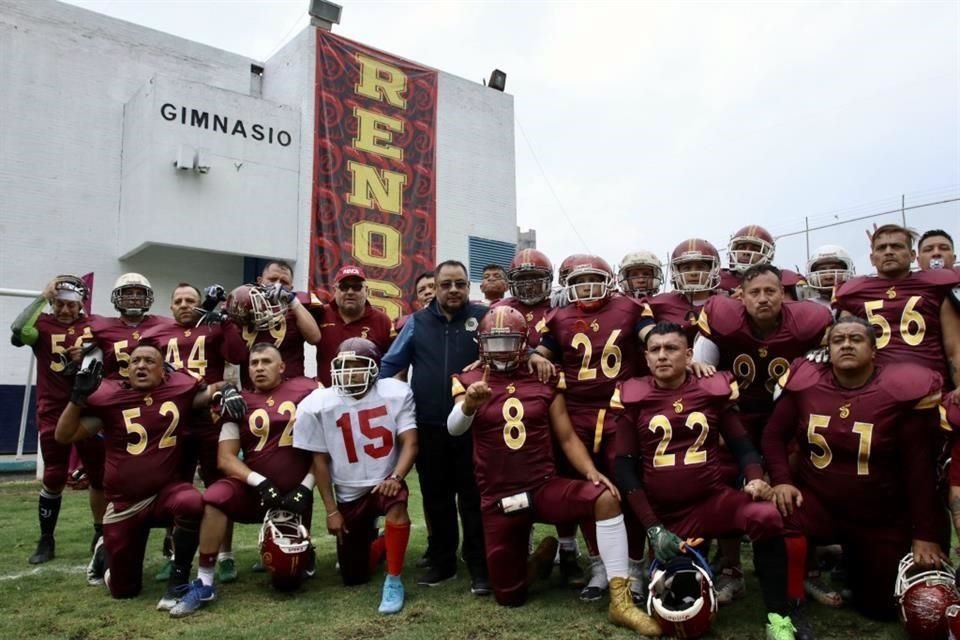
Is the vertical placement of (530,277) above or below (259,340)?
above

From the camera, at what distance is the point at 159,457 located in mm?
4656

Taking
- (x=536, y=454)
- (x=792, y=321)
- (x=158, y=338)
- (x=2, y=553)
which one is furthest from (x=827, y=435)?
(x=2, y=553)

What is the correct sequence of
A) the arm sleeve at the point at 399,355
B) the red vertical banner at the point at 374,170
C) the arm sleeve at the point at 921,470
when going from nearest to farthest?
the arm sleeve at the point at 921,470 < the arm sleeve at the point at 399,355 < the red vertical banner at the point at 374,170

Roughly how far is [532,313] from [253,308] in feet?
6.57

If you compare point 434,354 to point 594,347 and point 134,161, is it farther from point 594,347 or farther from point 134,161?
→ point 134,161

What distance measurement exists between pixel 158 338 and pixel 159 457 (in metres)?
1.19

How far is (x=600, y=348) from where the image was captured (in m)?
4.69

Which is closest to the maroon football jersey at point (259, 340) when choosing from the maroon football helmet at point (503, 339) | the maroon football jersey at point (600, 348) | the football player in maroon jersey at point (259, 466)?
the football player in maroon jersey at point (259, 466)

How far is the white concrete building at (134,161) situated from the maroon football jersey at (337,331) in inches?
313

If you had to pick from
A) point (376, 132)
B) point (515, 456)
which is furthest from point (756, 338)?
point (376, 132)

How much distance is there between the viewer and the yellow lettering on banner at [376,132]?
15.2 metres

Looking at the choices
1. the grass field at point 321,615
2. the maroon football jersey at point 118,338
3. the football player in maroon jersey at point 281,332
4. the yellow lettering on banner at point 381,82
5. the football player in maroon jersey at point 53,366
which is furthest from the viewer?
the yellow lettering on banner at point 381,82

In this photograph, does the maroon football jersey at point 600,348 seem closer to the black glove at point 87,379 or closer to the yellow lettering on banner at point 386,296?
the black glove at point 87,379

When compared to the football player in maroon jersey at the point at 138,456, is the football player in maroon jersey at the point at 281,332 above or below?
above
